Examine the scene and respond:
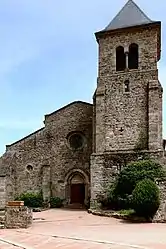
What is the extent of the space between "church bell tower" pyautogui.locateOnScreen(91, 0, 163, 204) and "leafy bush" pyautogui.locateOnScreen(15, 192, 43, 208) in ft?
19.8

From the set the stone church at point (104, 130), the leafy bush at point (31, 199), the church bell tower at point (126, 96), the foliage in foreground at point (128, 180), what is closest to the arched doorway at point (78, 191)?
the stone church at point (104, 130)

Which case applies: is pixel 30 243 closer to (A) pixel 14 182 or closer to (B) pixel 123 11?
(A) pixel 14 182

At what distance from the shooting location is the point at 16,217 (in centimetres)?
1795

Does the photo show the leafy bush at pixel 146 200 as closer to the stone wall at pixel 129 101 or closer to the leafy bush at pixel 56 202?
the stone wall at pixel 129 101

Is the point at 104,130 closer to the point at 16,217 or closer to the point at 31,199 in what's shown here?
the point at 31,199

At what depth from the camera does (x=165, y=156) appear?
2736 cm

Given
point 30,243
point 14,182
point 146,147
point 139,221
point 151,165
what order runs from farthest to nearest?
point 14,182 < point 146,147 < point 151,165 < point 139,221 < point 30,243

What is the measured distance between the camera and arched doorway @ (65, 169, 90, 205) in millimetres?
33125

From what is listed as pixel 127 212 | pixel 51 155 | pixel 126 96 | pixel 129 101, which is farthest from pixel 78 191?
pixel 127 212

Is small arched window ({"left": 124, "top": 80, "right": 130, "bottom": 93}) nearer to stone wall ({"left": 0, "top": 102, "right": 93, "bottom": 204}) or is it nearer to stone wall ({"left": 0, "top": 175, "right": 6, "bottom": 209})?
stone wall ({"left": 0, "top": 102, "right": 93, "bottom": 204})

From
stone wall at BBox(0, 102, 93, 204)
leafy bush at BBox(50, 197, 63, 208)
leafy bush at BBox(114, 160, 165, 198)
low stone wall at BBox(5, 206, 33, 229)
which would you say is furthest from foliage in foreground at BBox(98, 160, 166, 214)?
low stone wall at BBox(5, 206, 33, 229)

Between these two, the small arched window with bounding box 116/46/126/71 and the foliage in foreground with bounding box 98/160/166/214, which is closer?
the foliage in foreground with bounding box 98/160/166/214

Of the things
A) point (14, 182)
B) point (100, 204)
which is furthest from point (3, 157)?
point (100, 204)

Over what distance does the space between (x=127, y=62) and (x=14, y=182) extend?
13590 millimetres
